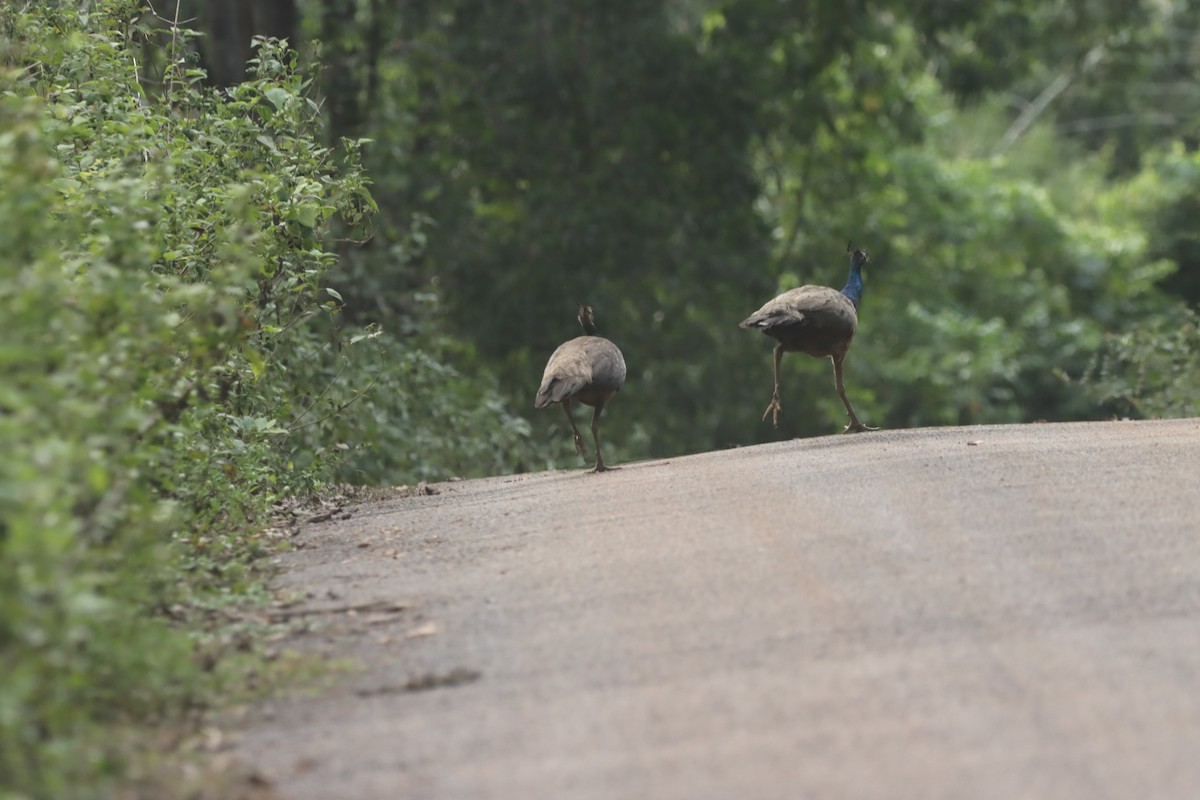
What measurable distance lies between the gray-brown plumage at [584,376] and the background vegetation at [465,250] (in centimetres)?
143

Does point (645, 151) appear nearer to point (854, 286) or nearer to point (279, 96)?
point (854, 286)

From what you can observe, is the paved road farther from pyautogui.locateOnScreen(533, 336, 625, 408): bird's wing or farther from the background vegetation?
pyautogui.locateOnScreen(533, 336, 625, 408): bird's wing

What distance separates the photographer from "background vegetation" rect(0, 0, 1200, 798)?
232 inches

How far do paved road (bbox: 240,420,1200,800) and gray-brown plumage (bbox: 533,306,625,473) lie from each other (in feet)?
4.87

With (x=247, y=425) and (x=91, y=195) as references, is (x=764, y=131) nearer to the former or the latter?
(x=247, y=425)

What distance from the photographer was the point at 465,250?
22297 millimetres

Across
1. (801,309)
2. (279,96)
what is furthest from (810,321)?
(279,96)

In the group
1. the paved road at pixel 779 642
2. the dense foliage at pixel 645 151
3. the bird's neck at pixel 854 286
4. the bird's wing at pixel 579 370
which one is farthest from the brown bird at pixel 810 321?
the dense foliage at pixel 645 151

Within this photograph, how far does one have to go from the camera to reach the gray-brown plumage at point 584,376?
11.1 meters

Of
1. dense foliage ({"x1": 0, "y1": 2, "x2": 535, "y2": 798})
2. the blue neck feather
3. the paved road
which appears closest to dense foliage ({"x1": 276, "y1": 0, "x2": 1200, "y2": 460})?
the blue neck feather

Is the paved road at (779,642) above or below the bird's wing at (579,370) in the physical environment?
below

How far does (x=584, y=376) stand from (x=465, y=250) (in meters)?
11.3

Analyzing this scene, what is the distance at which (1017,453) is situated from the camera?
10023 mm

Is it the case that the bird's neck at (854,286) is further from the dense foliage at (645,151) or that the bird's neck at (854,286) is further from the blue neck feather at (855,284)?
the dense foliage at (645,151)
